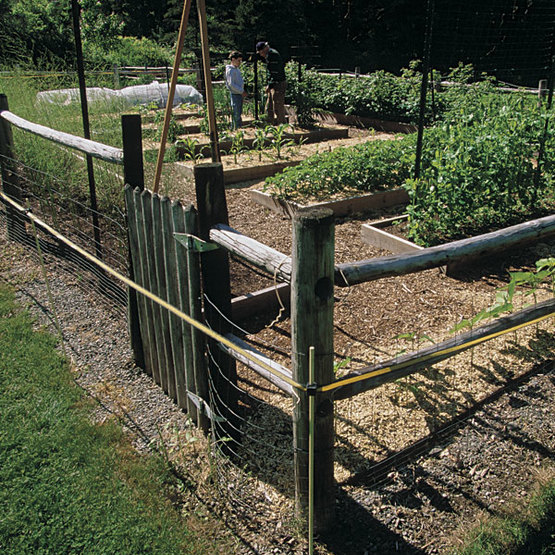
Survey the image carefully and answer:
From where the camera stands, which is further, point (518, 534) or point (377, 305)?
point (377, 305)

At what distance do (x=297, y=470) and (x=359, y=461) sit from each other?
68 cm

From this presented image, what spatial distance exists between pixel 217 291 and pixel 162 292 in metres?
0.55

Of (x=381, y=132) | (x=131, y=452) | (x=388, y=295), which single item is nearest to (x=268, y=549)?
(x=131, y=452)

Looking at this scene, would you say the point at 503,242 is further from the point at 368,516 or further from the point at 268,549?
the point at 268,549

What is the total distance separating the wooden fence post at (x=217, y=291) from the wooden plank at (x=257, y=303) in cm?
143

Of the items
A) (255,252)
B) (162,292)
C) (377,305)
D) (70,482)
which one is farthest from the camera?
(377,305)

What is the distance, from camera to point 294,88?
44.9 feet

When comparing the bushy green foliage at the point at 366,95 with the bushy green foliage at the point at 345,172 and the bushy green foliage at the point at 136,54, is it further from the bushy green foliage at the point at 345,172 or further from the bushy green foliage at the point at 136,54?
the bushy green foliage at the point at 136,54

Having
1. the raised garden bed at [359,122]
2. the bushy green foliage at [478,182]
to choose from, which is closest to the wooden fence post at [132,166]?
the bushy green foliage at [478,182]

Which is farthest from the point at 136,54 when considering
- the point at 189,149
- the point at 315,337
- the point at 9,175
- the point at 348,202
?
the point at 315,337

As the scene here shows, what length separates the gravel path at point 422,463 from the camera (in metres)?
2.66

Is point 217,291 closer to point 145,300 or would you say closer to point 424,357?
point 145,300

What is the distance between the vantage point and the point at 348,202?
717cm

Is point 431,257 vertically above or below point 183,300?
above
